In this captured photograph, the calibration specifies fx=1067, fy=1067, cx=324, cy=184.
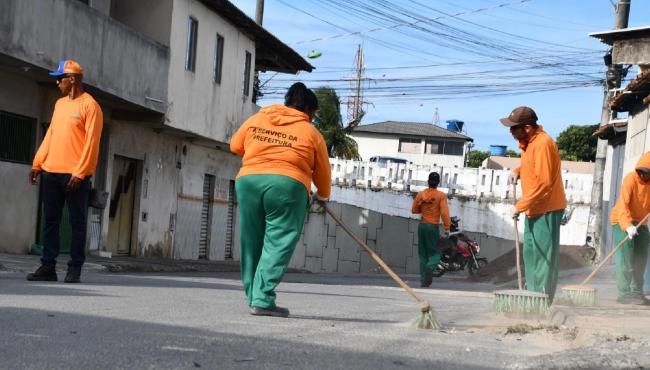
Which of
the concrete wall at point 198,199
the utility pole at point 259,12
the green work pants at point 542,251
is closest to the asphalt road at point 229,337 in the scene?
the green work pants at point 542,251

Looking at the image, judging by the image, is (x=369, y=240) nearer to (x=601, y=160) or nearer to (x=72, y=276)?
(x=601, y=160)

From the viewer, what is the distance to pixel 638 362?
532 cm

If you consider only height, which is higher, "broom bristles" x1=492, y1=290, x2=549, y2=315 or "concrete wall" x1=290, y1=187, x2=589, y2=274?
"broom bristles" x1=492, y1=290, x2=549, y2=315

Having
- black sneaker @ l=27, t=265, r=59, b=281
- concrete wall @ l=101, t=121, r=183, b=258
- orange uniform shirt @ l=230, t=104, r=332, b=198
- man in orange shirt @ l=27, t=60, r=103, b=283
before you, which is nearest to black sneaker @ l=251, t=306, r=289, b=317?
orange uniform shirt @ l=230, t=104, r=332, b=198

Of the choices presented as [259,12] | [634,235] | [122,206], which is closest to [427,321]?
[634,235]

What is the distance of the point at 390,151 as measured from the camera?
83.6m

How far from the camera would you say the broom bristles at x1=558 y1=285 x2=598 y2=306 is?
35.9ft

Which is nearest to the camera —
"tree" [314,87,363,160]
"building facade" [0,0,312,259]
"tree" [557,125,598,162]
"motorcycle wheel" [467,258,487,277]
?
"building facade" [0,0,312,259]

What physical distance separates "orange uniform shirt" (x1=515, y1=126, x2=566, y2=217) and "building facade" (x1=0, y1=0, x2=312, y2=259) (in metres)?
8.74

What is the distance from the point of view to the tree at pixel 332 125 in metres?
58.2

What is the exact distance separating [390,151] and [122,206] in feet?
201

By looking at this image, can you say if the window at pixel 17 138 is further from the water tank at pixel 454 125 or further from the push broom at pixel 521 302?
the water tank at pixel 454 125

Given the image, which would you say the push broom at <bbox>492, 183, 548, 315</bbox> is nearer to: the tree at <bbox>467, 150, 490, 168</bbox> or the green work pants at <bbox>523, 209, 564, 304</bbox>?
the green work pants at <bbox>523, 209, 564, 304</bbox>

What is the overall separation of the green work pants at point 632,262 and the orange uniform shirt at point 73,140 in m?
6.08
